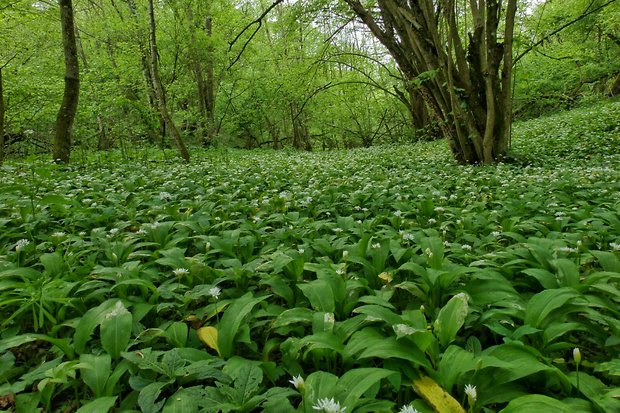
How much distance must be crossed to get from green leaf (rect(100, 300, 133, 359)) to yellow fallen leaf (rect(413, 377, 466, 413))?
128cm

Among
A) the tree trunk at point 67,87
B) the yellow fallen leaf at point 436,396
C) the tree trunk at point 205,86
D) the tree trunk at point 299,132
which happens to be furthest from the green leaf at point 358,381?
the tree trunk at point 299,132

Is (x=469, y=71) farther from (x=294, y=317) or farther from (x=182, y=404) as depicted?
(x=182, y=404)

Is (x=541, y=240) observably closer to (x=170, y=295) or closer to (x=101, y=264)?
(x=170, y=295)

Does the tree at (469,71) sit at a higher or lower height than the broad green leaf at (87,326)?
higher

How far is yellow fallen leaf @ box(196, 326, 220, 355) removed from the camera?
5.50ft

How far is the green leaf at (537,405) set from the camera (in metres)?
1.11

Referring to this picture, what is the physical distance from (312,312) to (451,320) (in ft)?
2.19

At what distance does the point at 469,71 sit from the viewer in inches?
278

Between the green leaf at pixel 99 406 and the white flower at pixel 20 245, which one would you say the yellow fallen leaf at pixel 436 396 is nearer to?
the green leaf at pixel 99 406

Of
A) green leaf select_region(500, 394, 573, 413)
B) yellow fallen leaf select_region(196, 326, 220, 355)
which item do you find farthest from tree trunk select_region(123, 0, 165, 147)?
green leaf select_region(500, 394, 573, 413)

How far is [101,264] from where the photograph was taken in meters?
2.63

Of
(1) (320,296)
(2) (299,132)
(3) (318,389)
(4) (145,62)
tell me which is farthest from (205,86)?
(3) (318,389)

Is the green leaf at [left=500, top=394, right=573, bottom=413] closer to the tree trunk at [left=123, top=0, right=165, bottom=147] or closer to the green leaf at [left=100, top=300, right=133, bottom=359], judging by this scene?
the green leaf at [left=100, top=300, right=133, bottom=359]

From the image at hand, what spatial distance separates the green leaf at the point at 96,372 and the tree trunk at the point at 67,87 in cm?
764
